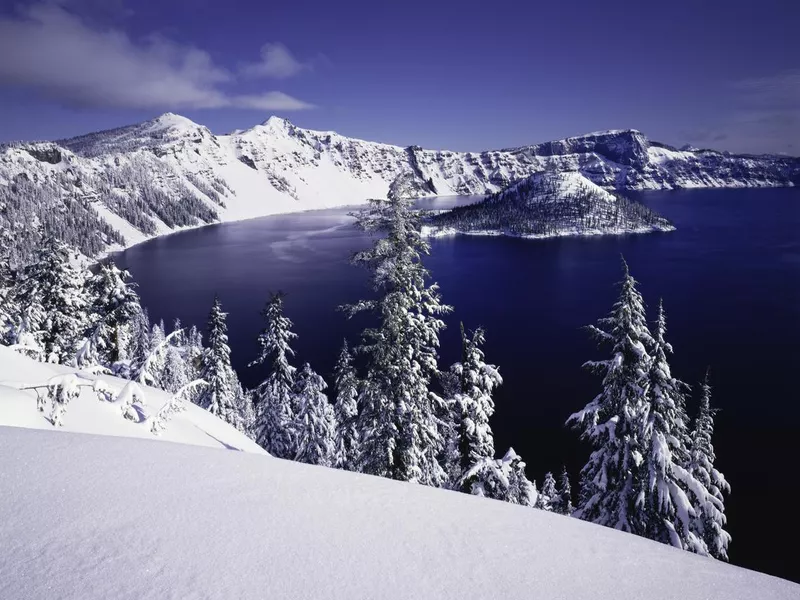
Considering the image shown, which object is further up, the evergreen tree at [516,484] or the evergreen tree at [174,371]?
the evergreen tree at [516,484]

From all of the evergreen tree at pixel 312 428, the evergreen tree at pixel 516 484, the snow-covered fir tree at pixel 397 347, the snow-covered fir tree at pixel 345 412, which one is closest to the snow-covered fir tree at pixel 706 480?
the evergreen tree at pixel 516 484

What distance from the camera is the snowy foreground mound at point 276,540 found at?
3537 mm

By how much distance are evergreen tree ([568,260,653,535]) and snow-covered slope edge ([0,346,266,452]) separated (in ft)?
35.4

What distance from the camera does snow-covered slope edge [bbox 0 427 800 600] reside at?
353 cm

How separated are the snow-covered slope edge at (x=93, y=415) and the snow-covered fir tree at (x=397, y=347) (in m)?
4.24

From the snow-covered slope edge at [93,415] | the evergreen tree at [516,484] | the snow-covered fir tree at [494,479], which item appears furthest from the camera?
the evergreen tree at [516,484]

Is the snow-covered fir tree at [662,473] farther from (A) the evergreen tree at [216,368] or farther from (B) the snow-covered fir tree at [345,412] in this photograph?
(A) the evergreen tree at [216,368]

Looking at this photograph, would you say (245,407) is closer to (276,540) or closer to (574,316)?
(276,540)

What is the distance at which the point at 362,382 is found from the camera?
14656 mm

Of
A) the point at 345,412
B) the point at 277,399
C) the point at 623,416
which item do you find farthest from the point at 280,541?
the point at 277,399

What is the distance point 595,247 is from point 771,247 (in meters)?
51.7

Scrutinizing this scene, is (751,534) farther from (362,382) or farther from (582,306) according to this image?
(582,306)

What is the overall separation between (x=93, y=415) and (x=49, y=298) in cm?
1971

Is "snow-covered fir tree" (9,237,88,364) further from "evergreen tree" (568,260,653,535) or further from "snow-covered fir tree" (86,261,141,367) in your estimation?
"evergreen tree" (568,260,653,535)
